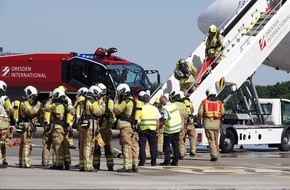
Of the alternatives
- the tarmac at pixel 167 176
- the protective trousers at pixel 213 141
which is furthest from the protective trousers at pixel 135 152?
the protective trousers at pixel 213 141

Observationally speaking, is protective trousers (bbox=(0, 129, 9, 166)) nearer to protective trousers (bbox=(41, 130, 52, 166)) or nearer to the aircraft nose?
protective trousers (bbox=(41, 130, 52, 166))

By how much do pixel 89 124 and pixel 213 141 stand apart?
18.0 ft

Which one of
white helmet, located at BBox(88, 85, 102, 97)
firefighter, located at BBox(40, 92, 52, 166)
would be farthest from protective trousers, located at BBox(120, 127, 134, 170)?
firefighter, located at BBox(40, 92, 52, 166)

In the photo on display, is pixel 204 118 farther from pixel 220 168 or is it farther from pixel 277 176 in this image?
pixel 277 176

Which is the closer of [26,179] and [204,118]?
[26,179]

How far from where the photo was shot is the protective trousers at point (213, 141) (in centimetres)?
2411

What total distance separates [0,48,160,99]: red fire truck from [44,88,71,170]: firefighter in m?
19.5

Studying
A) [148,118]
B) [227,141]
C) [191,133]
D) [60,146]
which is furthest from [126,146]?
[227,141]

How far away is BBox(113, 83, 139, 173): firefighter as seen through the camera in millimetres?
19812

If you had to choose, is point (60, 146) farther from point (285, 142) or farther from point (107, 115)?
point (285, 142)

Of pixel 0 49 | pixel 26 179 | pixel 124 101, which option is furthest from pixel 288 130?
pixel 0 49

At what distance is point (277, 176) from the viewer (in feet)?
64.5

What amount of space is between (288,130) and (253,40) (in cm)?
300

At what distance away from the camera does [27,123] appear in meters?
20.4
